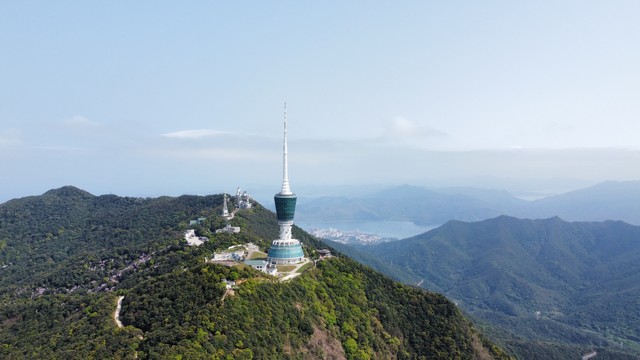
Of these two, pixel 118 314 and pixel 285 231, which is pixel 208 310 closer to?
pixel 118 314

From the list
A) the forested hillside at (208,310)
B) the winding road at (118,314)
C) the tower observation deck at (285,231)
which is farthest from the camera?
the tower observation deck at (285,231)

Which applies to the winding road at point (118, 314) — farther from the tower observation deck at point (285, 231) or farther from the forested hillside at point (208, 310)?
the tower observation deck at point (285, 231)

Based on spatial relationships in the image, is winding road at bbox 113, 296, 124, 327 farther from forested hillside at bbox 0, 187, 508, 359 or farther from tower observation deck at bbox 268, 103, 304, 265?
tower observation deck at bbox 268, 103, 304, 265

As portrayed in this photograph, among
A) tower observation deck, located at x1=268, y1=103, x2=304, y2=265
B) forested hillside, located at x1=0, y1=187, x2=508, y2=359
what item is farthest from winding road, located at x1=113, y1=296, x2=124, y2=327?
tower observation deck, located at x1=268, y1=103, x2=304, y2=265

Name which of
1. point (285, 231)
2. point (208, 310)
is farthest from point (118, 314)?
point (285, 231)

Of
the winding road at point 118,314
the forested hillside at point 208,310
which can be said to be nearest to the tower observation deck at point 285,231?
the forested hillside at point 208,310
